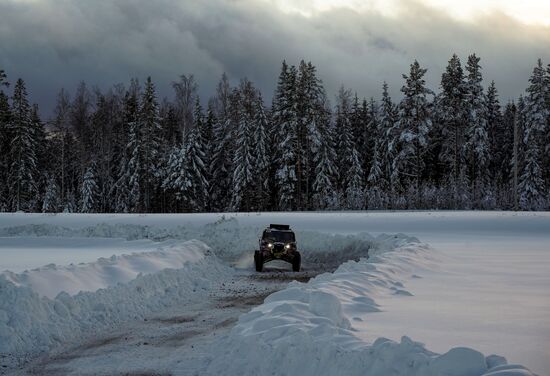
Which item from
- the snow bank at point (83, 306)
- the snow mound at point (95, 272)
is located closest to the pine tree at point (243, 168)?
the snow mound at point (95, 272)

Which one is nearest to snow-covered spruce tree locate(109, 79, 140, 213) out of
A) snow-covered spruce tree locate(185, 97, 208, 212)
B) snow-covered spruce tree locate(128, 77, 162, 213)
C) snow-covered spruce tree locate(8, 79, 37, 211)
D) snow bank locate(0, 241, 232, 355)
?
snow-covered spruce tree locate(128, 77, 162, 213)

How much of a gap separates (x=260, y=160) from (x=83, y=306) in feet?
163

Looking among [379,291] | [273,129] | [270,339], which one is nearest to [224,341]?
[270,339]

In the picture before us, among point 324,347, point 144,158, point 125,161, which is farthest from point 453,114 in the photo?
point 324,347

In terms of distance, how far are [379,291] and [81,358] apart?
5.53m

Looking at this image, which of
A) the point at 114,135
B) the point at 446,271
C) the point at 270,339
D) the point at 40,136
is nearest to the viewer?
the point at 270,339

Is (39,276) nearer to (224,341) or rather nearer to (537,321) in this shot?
(224,341)

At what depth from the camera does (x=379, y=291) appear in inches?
419

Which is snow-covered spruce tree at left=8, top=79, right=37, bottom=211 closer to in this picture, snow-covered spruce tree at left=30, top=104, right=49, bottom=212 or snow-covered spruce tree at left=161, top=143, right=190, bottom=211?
snow-covered spruce tree at left=30, top=104, right=49, bottom=212

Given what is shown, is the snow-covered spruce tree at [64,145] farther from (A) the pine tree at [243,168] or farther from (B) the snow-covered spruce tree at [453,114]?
(B) the snow-covered spruce tree at [453,114]

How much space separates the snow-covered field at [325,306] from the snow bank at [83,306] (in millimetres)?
27

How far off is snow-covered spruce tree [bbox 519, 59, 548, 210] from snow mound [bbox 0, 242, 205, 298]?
49.9 m

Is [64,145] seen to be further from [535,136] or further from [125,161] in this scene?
[535,136]

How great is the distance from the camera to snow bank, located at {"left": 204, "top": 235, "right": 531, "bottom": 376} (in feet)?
17.6
